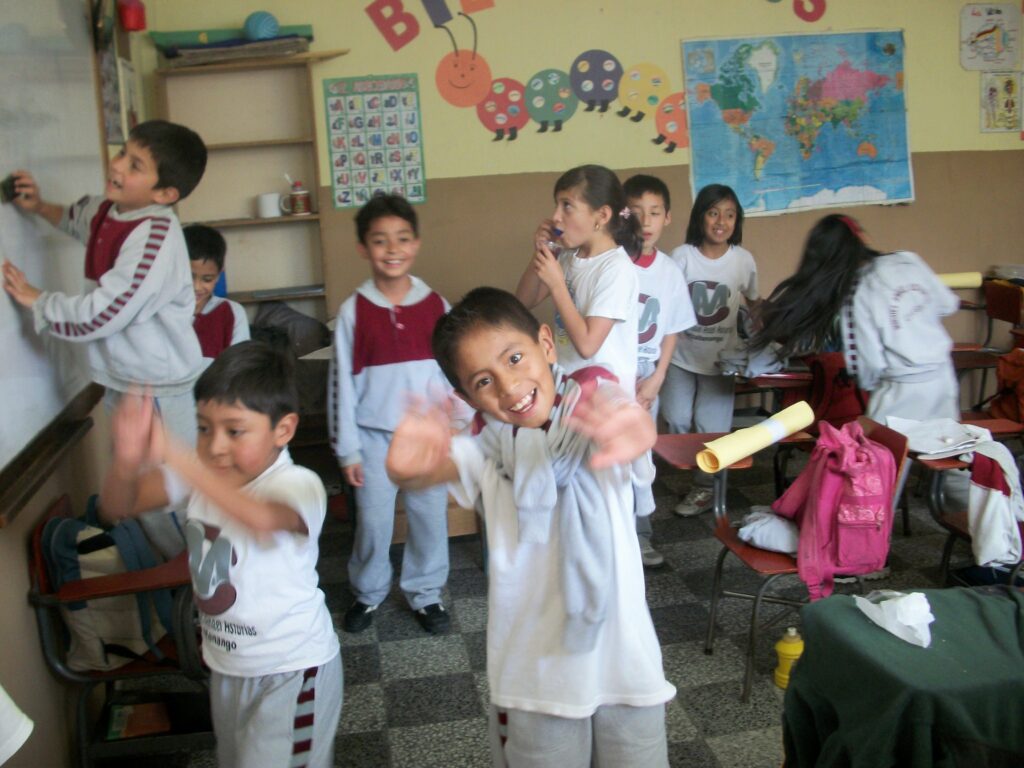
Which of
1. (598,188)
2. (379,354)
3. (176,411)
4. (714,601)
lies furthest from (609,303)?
(176,411)

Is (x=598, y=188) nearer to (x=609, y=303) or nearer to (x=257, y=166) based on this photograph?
(x=609, y=303)

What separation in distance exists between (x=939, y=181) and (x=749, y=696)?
3.36 meters

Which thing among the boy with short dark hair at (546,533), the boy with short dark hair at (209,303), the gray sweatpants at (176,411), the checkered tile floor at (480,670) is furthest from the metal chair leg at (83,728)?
the boy with short dark hair at (546,533)

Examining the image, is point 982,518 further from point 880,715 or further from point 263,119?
point 263,119

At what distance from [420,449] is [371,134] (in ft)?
10.8

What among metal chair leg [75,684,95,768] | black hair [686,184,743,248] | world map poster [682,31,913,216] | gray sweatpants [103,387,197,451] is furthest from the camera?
world map poster [682,31,913,216]

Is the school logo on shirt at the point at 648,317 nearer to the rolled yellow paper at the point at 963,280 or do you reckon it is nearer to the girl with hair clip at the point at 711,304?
the girl with hair clip at the point at 711,304

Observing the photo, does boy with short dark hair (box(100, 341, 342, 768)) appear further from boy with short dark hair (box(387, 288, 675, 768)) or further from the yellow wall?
the yellow wall

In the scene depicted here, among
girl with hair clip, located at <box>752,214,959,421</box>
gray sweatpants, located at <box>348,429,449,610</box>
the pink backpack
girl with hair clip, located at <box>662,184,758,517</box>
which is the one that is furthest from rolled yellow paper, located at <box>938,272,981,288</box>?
gray sweatpants, located at <box>348,429,449,610</box>

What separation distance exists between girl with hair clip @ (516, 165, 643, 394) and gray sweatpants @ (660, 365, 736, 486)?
3.74ft

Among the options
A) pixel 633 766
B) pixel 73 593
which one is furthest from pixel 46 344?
pixel 633 766

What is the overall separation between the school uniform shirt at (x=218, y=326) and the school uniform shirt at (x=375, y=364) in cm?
39

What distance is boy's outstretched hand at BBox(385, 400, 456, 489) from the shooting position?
1406 mm

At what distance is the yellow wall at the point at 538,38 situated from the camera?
4332 millimetres
